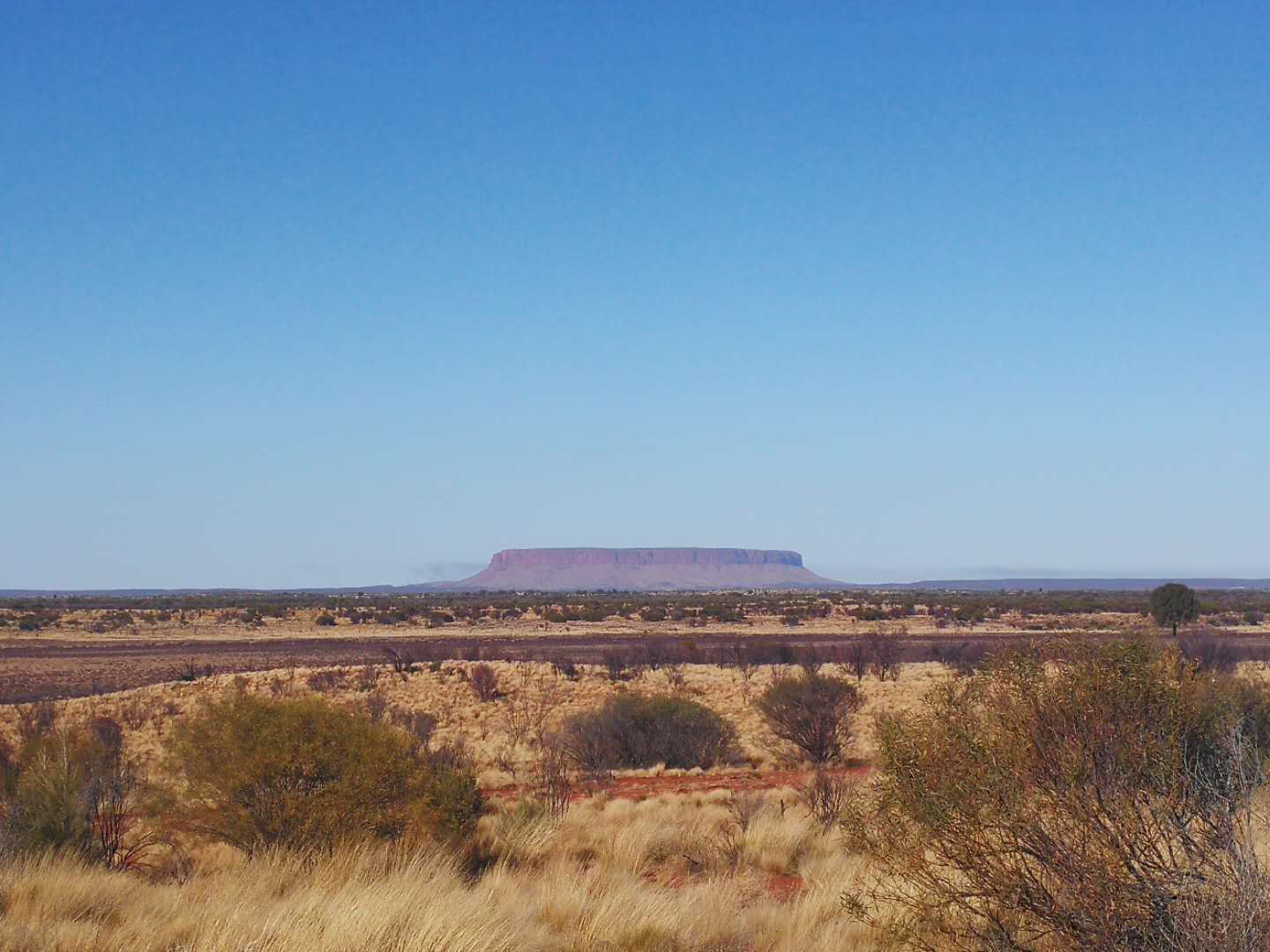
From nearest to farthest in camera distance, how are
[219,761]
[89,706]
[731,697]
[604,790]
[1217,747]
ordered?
[1217,747]
[219,761]
[604,790]
[89,706]
[731,697]

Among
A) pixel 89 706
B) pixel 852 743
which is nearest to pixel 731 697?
pixel 852 743

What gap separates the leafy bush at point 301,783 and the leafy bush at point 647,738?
10.8m

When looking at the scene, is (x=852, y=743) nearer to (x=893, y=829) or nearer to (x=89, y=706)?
(x=893, y=829)

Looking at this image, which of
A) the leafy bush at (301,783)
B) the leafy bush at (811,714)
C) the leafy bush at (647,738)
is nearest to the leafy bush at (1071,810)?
the leafy bush at (301,783)

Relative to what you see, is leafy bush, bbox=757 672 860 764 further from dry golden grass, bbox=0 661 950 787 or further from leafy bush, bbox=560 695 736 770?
leafy bush, bbox=560 695 736 770

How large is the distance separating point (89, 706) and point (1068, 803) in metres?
30.1

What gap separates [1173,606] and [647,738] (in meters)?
47.0

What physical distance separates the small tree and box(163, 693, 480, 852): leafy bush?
55902 mm

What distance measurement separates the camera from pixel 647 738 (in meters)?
23.7

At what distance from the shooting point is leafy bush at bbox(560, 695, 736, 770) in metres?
23.2

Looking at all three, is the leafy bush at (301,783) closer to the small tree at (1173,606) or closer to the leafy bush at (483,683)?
the leafy bush at (483,683)

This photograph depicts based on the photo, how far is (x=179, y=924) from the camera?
23.8 feet

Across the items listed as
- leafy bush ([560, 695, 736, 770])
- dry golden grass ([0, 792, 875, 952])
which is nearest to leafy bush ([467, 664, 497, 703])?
leafy bush ([560, 695, 736, 770])

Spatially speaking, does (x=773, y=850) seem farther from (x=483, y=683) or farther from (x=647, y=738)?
(x=483, y=683)
